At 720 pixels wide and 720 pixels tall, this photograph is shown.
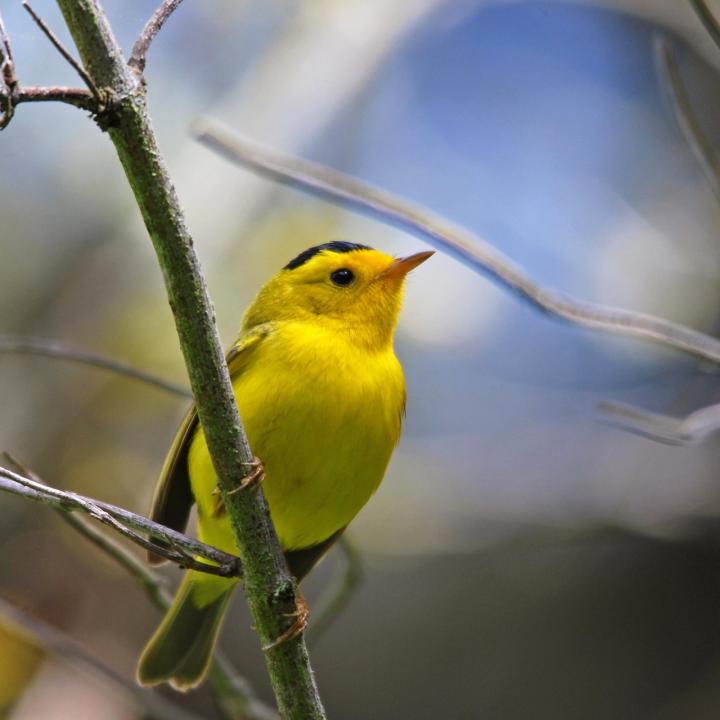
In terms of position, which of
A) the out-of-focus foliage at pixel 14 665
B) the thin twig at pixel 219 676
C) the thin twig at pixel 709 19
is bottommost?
the out-of-focus foliage at pixel 14 665

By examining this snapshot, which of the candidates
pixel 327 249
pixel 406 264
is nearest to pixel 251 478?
pixel 406 264

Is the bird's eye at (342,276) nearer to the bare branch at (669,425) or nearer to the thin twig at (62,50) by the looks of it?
the bare branch at (669,425)

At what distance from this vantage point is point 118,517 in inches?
98.0

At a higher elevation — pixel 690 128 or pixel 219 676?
pixel 690 128

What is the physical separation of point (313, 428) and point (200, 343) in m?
1.10

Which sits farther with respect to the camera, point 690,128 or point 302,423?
point 302,423

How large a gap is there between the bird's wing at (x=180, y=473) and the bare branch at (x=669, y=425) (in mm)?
1240

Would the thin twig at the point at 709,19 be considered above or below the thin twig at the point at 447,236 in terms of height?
above

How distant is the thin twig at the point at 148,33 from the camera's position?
87.1 inches

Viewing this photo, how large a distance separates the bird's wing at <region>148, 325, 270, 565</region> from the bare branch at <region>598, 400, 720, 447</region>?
1.24 metres

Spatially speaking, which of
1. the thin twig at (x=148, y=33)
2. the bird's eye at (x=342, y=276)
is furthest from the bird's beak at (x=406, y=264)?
the thin twig at (x=148, y=33)

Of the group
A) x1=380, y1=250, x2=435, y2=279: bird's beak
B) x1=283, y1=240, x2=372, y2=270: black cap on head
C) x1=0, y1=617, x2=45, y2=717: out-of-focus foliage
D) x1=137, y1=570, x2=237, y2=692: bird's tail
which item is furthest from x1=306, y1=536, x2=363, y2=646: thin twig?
x1=0, y1=617, x2=45, y2=717: out-of-focus foliage

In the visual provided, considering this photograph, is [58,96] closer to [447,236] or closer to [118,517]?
[118,517]

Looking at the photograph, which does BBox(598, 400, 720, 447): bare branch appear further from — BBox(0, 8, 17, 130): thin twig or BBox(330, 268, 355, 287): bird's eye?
BBox(0, 8, 17, 130): thin twig
